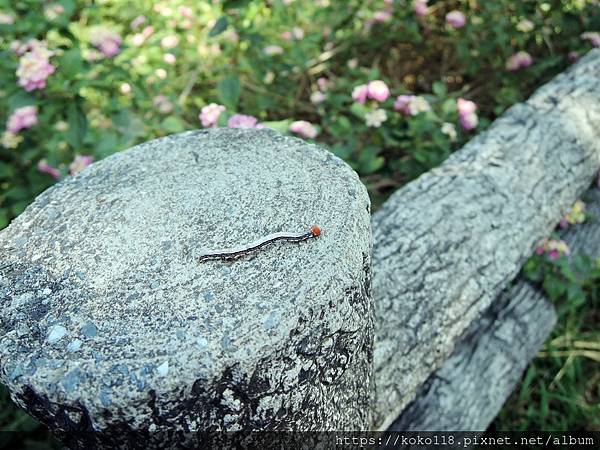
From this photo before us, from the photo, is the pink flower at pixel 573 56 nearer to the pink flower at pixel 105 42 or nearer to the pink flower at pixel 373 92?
the pink flower at pixel 373 92

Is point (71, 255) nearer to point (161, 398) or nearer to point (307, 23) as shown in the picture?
point (161, 398)

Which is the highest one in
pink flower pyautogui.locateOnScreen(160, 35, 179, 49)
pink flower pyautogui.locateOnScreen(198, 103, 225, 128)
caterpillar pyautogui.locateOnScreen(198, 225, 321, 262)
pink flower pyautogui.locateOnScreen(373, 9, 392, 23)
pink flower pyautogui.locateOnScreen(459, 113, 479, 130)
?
caterpillar pyautogui.locateOnScreen(198, 225, 321, 262)

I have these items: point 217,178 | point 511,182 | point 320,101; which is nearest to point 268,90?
point 320,101

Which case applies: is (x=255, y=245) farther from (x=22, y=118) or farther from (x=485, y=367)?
(x=22, y=118)

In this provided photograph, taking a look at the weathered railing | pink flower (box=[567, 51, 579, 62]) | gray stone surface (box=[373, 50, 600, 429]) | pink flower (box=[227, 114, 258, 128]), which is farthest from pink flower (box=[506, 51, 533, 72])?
pink flower (box=[227, 114, 258, 128])

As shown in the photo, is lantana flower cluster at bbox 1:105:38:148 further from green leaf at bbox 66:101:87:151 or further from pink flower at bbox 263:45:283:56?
pink flower at bbox 263:45:283:56

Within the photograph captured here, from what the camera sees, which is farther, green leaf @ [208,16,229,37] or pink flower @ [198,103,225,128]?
green leaf @ [208,16,229,37]
